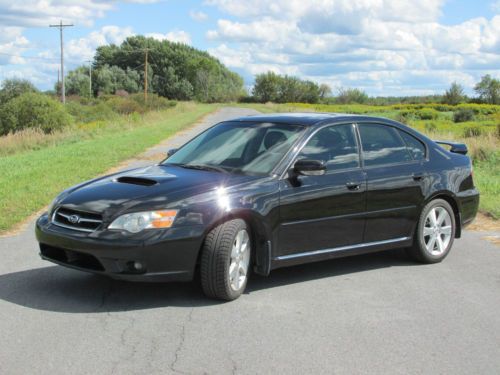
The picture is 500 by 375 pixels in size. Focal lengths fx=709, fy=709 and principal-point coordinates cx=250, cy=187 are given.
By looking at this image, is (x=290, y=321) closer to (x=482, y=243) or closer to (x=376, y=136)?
(x=376, y=136)

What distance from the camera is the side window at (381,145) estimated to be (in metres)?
6.98

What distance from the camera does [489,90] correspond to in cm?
9794

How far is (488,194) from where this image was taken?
12.9 meters

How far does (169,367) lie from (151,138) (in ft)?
70.7

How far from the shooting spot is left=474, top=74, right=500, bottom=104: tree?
3812 inches

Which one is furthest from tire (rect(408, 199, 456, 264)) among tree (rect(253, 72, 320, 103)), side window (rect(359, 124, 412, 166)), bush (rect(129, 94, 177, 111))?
tree (rect(253, 72, 320, 103))

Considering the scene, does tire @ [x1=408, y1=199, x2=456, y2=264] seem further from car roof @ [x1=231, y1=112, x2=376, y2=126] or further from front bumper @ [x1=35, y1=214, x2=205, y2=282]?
front bumper @ [x1=35, y1=214, x2=205, y2=282]

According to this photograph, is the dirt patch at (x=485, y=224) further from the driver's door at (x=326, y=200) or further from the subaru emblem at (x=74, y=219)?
the subaru emblem at (x=74, y=219)

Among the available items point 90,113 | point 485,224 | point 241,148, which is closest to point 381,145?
point 241,148

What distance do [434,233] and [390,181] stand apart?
91 cm

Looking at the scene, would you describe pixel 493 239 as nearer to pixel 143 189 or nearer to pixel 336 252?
pixel 336 252

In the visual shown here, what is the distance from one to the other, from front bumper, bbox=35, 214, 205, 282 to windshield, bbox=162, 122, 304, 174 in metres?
1.06

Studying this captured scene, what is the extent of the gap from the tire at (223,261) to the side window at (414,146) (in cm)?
246

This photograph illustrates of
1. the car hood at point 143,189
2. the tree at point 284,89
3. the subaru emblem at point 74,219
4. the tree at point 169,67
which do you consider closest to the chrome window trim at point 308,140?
the car hood at point 143,189
